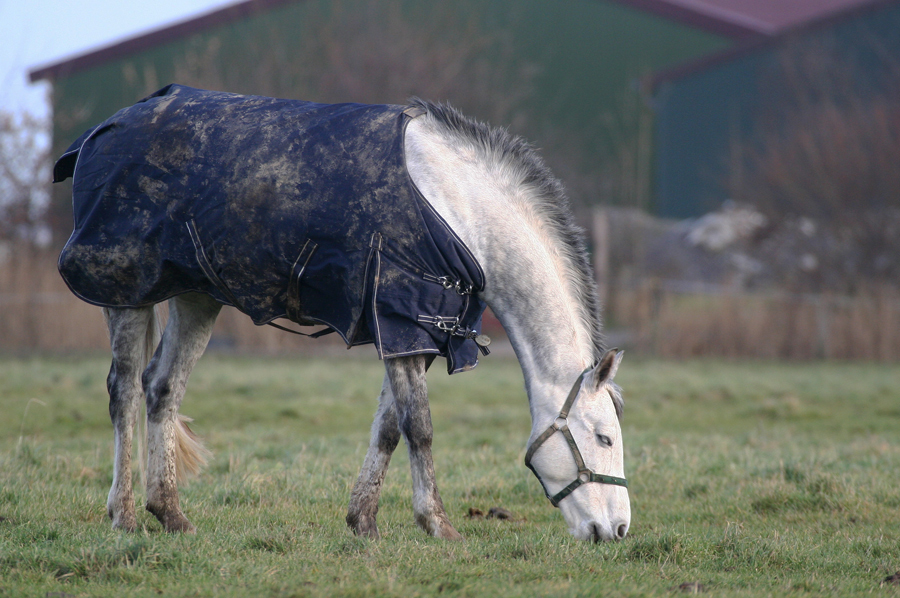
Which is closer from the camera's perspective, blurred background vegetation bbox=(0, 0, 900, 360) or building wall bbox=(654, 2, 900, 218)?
blurred background vegetation bbox=(0, 0, 900, 360)

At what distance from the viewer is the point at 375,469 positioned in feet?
12.6

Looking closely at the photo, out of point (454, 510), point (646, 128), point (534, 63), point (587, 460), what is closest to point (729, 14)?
point (646, 128)

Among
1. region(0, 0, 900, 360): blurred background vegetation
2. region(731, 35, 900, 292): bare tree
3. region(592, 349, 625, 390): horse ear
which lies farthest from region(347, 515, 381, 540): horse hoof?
region(731, 35, 900, 292): bare tree

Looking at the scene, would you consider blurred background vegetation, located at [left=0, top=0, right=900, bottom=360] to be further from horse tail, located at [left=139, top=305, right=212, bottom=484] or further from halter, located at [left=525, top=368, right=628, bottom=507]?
halter, located at [left=525, top=368, right=628, bottom=507]

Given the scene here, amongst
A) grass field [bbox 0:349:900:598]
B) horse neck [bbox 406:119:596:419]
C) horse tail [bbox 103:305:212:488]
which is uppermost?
horse neck [bbox 406:119:596:419]

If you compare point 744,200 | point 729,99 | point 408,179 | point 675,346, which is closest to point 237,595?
point 408,179

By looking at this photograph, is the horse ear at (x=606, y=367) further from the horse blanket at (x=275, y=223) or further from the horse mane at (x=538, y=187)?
the horse blanket at (x=275, y=223)

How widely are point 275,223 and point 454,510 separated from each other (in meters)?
1.71

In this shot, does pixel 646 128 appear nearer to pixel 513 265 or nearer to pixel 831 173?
pixel 831 173

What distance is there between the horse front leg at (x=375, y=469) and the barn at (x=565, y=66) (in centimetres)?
1459

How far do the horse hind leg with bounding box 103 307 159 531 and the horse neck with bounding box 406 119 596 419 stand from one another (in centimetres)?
149

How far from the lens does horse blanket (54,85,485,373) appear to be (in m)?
3.50

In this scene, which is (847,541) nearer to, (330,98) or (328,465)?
(328,465)

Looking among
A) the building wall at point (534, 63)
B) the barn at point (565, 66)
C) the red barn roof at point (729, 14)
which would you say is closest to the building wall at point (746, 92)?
the barn at point (565, 66)
